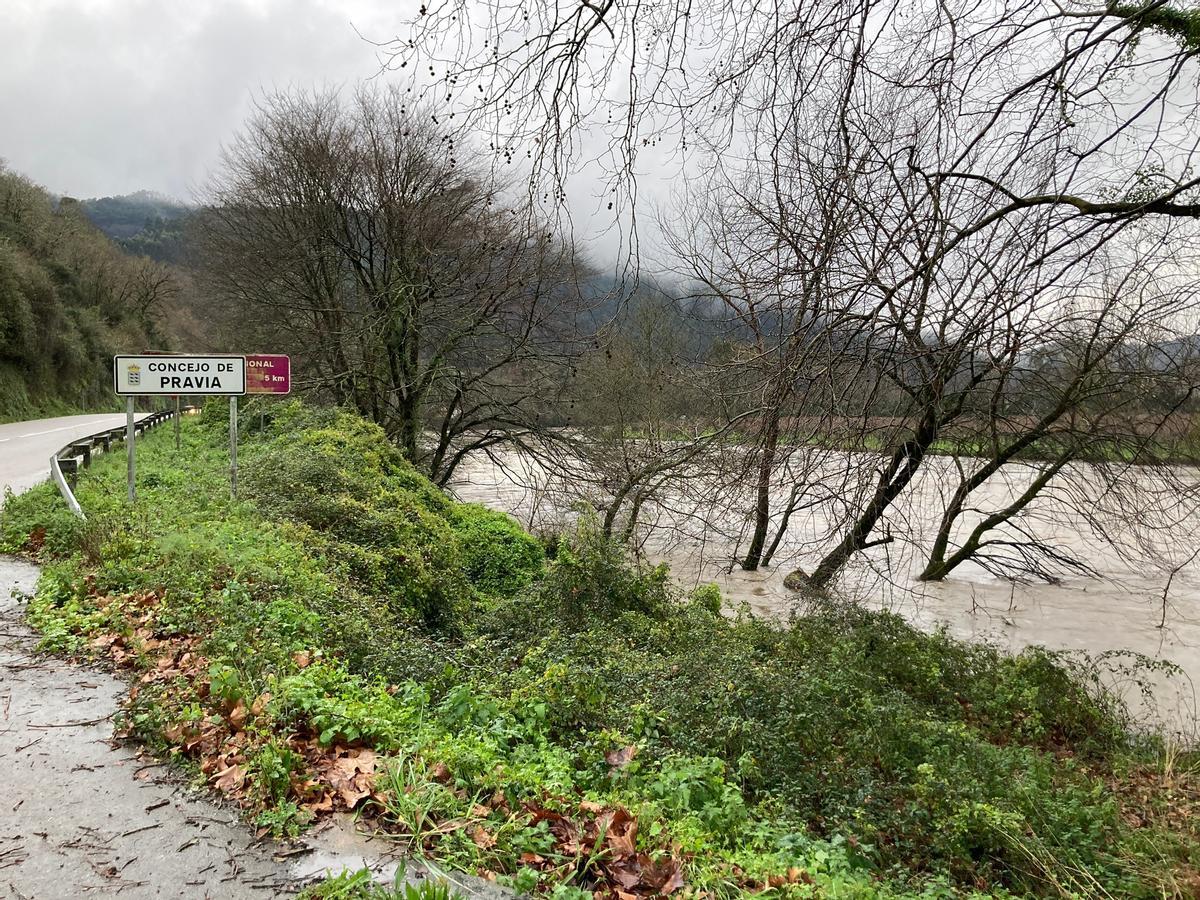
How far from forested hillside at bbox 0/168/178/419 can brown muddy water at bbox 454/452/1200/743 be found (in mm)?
27502

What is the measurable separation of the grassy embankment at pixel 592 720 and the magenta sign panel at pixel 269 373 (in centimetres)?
341

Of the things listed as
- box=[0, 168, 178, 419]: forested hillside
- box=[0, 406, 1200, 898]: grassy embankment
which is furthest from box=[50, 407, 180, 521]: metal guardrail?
box=[0, 168, 178, 419]: forested hillside

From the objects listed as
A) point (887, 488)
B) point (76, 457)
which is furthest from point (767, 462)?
point (76, 457)

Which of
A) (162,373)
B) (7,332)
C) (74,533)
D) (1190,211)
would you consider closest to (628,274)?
(1190,211)

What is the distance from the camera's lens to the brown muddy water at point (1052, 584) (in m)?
8.67

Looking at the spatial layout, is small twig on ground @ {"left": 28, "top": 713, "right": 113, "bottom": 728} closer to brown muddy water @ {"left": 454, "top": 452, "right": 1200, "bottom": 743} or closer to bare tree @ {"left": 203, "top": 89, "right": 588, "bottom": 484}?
brown muddy water @ {"left": 454, "top": 452, "right": 1200, "bottom": 743}

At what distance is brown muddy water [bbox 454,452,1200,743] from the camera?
8672mm

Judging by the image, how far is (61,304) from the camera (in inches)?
1554

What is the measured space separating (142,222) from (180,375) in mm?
89437

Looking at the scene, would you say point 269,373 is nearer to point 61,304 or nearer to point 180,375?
point 180,375

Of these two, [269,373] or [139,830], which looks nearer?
[139,830]

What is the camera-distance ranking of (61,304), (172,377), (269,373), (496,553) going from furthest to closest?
(61,304) < (496,553) < (269,373) < (172,377)

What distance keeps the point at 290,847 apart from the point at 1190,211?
6.80 m

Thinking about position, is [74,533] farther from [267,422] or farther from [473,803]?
[267,422]
